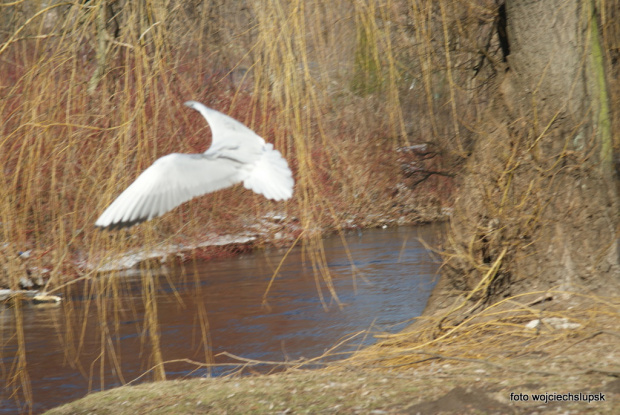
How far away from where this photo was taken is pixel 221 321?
29.5 feet

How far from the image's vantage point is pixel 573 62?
186 inches

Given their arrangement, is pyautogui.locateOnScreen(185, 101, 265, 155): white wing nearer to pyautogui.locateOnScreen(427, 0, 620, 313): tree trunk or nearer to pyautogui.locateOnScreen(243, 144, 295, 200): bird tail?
pyautogui.locateOnScreen(243, 144, 295, 200): bird tail

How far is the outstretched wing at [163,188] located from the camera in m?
3.06

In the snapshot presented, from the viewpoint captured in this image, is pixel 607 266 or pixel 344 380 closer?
pixel 344 380

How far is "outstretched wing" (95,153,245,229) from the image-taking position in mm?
3062

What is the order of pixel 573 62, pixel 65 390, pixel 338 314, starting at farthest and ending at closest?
1. pixel 338 314
2. pixel 65 390
3. pixel 573 62

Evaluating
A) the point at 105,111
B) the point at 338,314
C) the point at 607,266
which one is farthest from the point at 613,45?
the point at 338,314

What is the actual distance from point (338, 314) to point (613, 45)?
453cm

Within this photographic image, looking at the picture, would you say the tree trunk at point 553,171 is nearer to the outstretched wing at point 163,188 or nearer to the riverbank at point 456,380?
the riverbank at point 456,380

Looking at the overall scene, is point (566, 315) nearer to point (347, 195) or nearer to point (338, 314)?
point (338, 314)

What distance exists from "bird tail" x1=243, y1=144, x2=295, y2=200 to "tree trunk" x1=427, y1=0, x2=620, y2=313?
73.2 inches

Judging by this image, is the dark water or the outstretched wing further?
the dark water

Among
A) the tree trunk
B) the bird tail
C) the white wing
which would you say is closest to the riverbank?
the tree trunk

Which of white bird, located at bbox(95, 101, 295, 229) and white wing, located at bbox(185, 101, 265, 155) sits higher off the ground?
white wing, located at bbox(185, 101, 265, 155)
